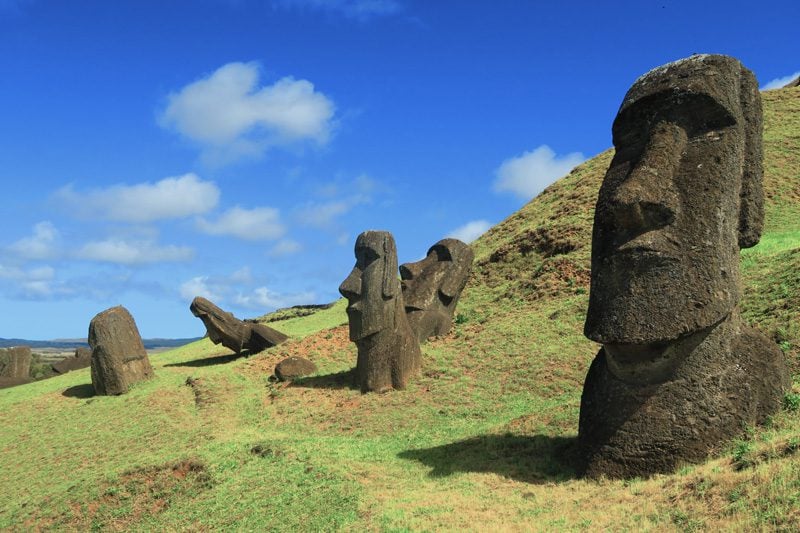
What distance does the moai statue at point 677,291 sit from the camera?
7441 mm

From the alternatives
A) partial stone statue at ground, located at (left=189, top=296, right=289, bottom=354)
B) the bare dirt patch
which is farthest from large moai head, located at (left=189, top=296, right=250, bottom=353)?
the bare dirt patch

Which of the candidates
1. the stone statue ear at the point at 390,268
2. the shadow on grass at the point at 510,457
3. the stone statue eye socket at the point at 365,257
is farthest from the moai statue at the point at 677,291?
the stone statue eye socket at the point at 365,257

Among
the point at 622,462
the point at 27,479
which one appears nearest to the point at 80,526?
the point at 27,479

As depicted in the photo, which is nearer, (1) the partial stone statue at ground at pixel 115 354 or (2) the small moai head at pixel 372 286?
(2) the small moai head at pixel 372 286

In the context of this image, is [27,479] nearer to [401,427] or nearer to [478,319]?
[401,427]

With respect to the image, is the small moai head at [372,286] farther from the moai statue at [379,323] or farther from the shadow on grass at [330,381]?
the shadow on grass at [330,381]

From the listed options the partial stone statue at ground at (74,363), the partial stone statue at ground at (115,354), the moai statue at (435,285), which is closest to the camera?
the partial stone statue at ground at (115,354)

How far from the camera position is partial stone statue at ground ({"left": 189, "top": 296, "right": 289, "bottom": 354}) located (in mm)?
22266

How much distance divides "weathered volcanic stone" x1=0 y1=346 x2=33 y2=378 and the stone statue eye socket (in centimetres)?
1909

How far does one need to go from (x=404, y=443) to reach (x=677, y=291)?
5.89m

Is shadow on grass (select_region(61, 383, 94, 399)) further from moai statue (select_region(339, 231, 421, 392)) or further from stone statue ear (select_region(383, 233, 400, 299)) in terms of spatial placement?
stone statue ear (select_region(383, 233, 400, 299))

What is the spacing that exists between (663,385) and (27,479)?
11875 millimetres

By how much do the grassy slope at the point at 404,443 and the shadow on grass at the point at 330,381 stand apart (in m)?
0.08

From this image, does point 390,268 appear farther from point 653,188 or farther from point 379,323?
point 653,188
